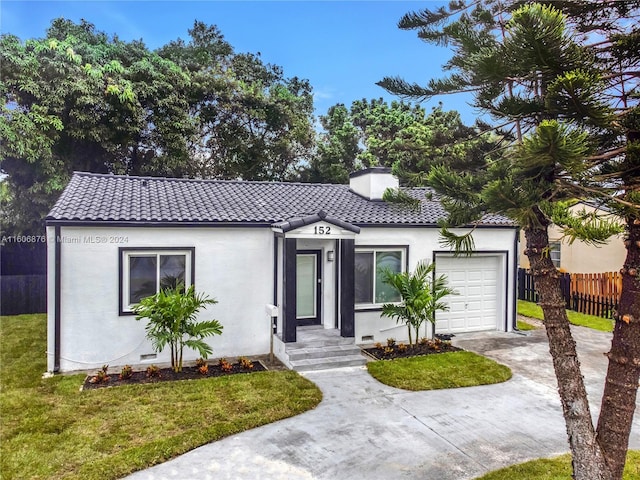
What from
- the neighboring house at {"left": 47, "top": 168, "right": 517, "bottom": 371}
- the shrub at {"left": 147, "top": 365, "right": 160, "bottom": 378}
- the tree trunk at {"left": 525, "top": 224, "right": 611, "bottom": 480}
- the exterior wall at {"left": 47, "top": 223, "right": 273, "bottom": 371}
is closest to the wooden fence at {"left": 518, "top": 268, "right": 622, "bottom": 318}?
the neighboring house at {"left": 47, "top": 168, "right": 517, "bottom": 371}

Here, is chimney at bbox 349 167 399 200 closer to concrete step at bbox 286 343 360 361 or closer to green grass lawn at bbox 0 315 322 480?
concrete step at bbox 286 343 360 361

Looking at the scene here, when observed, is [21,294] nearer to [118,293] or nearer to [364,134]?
[118,293]

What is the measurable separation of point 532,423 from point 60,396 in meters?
7.67

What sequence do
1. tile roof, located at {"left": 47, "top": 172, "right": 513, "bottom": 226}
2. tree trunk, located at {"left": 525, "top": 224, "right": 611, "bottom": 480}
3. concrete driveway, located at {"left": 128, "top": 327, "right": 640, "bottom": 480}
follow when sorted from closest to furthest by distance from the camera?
tree trunk, located at {"left": 525, "top": 224, "right": 611, "bottom": 480} < concrete driveway, located at {"left": 128, "top": 327, "right": 640, "bottom": 480} < tile roof, located at {"left": 47, "top": 172, "right": 513, "bottom": 226}

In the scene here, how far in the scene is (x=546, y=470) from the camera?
5113mm

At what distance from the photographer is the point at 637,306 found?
148 inches

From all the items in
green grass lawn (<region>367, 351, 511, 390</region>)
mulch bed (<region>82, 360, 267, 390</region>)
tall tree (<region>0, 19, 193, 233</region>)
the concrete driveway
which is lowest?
the concrete driveway

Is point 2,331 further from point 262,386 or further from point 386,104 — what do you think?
point 386,104

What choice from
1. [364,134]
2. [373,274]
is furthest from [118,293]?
[364,134]

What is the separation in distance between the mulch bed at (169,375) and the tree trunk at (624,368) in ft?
21.4

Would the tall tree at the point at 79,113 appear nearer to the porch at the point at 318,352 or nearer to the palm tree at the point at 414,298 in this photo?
the porch at the point at 318,352

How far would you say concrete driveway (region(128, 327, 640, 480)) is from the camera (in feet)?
17.2

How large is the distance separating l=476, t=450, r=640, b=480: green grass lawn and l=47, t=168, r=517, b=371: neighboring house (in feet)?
17.0

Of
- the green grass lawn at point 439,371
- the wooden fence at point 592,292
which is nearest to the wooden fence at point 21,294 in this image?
the green grass lawn at point 439,371
